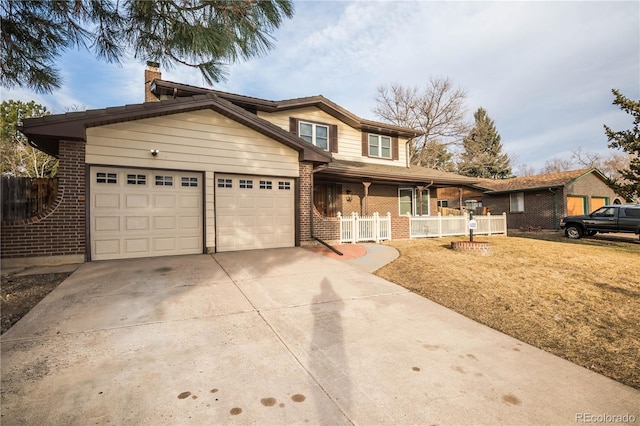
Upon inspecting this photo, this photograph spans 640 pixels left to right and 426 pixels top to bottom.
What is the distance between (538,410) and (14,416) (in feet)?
13.1

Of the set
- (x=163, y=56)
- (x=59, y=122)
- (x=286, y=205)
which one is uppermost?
(x=163, y=56)

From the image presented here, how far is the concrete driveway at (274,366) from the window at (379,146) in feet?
38.4

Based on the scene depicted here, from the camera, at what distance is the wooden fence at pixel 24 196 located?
27.8 ft

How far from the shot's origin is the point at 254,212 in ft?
31.2

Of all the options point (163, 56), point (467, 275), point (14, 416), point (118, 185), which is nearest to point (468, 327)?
point (467, 275)

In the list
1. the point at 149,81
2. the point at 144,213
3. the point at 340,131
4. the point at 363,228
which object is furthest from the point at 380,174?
the point at 149,81

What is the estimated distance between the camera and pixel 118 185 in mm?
7793

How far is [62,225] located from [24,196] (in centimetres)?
279

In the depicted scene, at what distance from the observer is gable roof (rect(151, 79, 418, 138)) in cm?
1113

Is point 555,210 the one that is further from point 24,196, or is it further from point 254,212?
point 24,196

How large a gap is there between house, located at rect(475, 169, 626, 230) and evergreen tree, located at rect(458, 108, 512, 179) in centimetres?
1788

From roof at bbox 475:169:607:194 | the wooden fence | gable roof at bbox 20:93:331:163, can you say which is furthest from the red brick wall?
roof at bbox 475:169:607:194

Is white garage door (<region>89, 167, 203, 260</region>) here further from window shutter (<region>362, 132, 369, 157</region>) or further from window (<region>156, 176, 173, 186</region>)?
window shutter (<region>362, 132, 369, 157</region>)

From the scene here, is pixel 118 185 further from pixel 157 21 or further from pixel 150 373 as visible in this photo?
pixel 150 373
